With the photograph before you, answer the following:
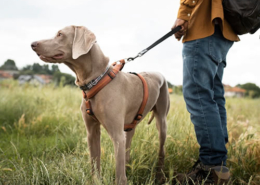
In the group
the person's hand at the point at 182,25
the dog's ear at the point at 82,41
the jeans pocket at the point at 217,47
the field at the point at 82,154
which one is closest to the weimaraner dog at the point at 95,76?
the dog's ear at the point at 82,41

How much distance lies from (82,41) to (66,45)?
0.45 feet

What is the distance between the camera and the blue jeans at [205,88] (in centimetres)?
220

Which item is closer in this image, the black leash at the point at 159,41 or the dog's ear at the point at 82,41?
the dog's ear at the point at 82,41

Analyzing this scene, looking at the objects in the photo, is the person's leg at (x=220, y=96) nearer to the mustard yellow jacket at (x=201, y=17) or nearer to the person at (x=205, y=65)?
the person at (x=205, y=65)

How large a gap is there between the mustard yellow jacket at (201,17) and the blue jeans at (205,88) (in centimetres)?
5

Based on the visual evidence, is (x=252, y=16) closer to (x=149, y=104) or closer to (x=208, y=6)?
(x=208, y=6)

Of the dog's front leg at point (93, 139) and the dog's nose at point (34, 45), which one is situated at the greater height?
the dog's nose at point (34, 45)

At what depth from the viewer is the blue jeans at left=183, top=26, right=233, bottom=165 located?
220 centimetres

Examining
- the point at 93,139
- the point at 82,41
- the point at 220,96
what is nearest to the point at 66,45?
the point at 82,41

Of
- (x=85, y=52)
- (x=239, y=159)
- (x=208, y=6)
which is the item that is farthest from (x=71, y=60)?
(x=239, y=159)

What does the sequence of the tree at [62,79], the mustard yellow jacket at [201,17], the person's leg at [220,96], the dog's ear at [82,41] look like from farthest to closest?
1. the tree at [62,79]
2. the person's leg at [220,96]
3. the mustard yellow jacket at [201,17]
4. the dog's ear at [82,41]

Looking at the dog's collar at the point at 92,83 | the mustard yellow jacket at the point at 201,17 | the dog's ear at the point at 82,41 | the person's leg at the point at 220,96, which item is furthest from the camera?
the person's leg at the point at 220,96

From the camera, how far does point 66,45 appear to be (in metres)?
2.05

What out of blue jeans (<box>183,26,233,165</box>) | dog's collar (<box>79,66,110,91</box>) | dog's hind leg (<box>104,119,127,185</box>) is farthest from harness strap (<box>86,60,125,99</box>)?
blue jeans (<box>183,26,233,165</box>)
